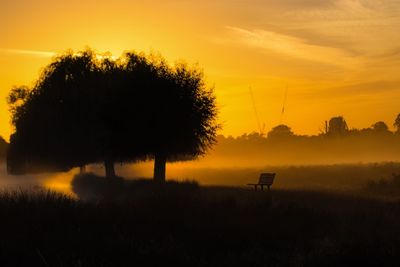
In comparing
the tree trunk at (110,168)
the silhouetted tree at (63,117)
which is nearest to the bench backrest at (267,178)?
the silhouetted tree at (63,117)

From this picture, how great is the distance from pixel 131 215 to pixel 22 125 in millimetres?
38254

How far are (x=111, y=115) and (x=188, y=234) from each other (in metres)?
29.4

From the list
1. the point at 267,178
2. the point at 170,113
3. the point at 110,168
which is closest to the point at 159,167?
the point at 170,113

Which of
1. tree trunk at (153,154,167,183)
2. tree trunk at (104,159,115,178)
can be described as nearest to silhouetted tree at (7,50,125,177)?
tree trunk at (104,159,115,178)

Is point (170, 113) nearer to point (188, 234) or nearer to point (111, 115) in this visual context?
point (111, 115)

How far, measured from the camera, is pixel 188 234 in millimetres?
18203

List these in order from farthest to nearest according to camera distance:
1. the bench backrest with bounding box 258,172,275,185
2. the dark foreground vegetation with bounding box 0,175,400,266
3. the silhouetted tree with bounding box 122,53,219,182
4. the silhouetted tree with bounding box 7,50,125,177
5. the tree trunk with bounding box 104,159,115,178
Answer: the tree trunk with bounding box 104,159,115,178
the silhouetted tree with bounding box 7,50,125,177
the silhouetted tree with bounding box 122,53,219,182
the bench backrest with bounding box 258,172,275,185
the dark foreground vegetation with bounding box 0,175,400,266

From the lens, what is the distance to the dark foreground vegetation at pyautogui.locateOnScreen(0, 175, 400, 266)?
1525 centimetres

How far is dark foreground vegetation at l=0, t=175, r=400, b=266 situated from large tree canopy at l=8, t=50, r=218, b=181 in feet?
67.3

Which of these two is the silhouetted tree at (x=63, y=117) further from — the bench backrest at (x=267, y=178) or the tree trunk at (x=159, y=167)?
the bench backrest at (x=267, y=178)

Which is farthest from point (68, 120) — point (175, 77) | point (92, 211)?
point (92, 211)

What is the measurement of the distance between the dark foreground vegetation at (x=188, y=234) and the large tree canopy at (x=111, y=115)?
67.3ft

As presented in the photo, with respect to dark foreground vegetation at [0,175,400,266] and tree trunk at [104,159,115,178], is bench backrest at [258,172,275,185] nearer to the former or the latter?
dark foreground vegetation at [0,175,400,266]

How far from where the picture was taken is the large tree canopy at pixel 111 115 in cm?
4528
